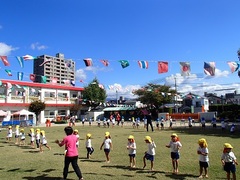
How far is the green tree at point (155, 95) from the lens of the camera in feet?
173

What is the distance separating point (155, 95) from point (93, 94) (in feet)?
42.0

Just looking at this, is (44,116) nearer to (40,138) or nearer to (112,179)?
(40,138)

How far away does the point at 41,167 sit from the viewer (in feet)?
33.0

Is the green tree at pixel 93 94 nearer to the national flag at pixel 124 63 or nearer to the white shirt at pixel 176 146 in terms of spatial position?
the national flag at pixel 124 63

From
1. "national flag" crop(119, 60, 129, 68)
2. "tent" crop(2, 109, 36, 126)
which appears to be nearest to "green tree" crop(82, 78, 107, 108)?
"tent" crop(2, 109, 36, 126)

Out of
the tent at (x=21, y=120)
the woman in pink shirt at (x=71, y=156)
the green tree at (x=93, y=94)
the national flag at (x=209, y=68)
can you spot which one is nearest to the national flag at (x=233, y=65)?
the national flag at (x=209, y=68)

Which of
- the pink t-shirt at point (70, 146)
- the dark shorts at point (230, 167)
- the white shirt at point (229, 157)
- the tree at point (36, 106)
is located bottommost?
the dark shorts at point (230, 167)

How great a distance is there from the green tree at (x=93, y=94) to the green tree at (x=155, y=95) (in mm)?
7847

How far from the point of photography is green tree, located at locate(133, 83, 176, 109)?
52.8 m

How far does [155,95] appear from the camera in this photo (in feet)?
173

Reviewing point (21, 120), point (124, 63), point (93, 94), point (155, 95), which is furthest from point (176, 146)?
point (93, 94)

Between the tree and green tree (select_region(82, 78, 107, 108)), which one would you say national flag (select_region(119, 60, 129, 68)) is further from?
green tree (select_region(82, 78, 107, 108))

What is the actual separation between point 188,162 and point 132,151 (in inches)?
96.7

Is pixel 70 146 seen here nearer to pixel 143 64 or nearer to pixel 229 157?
pixel 229 157
